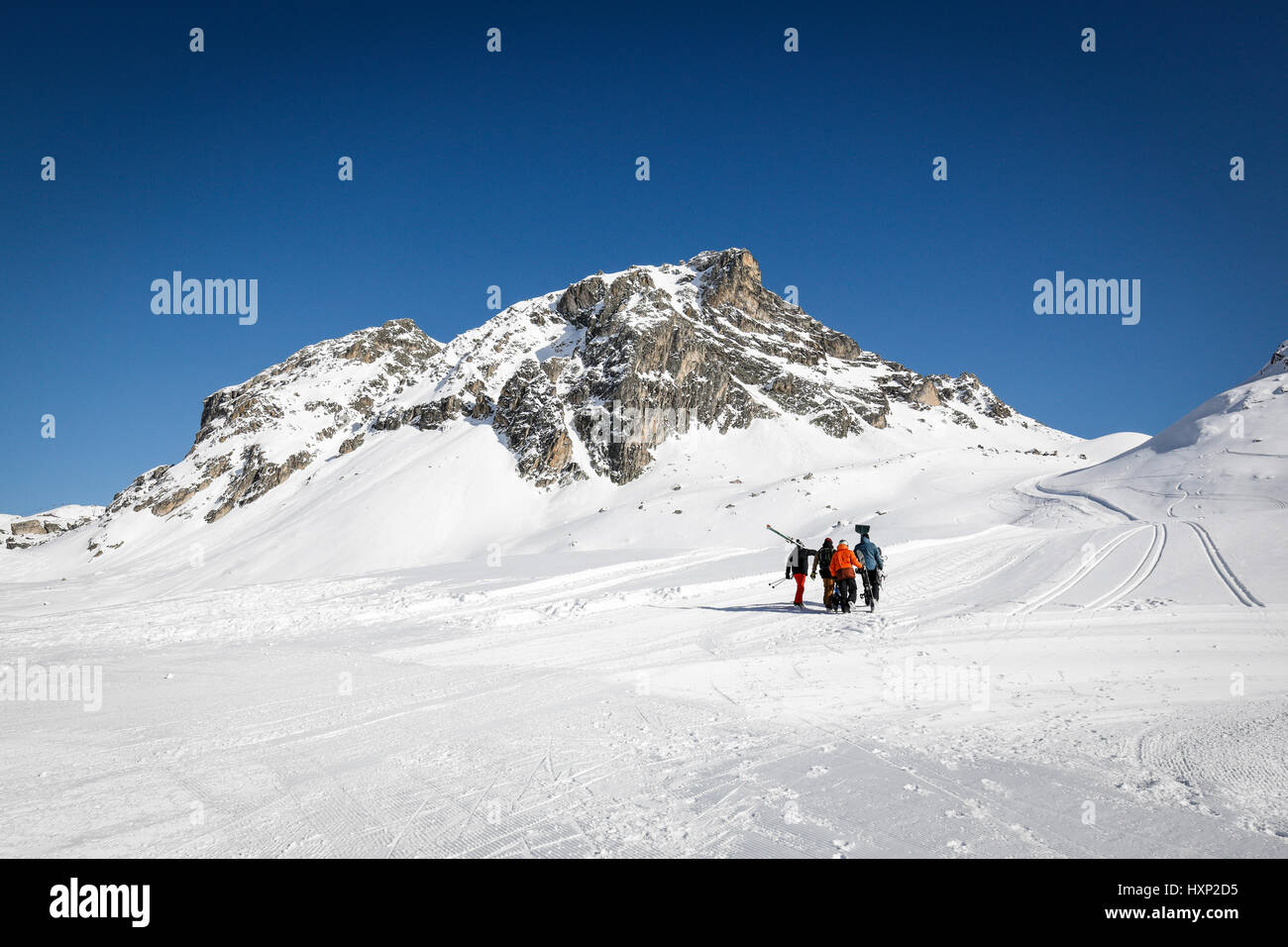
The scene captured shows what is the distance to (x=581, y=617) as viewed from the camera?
1257cm

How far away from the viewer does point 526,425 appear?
67688 mm

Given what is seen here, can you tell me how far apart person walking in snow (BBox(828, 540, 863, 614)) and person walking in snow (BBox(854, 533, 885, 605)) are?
277 mm

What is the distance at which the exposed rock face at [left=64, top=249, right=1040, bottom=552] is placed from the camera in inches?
2704

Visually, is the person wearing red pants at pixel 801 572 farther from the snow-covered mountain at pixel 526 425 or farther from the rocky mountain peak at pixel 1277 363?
the rocky mountain peak at pixel 1277 363

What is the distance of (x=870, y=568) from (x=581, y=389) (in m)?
61.4

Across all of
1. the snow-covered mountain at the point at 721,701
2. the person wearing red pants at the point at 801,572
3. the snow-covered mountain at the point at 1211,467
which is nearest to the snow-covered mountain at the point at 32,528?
the snow-covered mountain at the point at 721,701

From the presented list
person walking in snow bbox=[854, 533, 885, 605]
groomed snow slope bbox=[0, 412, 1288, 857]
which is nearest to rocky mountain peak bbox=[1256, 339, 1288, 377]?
groomed snow slope bbox=[0, 412, 1288, 857]

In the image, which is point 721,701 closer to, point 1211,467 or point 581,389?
point 1211,467

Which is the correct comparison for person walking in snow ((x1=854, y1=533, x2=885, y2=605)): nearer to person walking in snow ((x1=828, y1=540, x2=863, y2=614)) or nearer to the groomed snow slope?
person walking in snow ((x1=828, y1=540, x2=863, y2=614))

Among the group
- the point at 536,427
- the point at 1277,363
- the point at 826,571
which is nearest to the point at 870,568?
the point at 826,571

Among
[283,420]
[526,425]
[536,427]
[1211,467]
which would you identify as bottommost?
[1211,467]
